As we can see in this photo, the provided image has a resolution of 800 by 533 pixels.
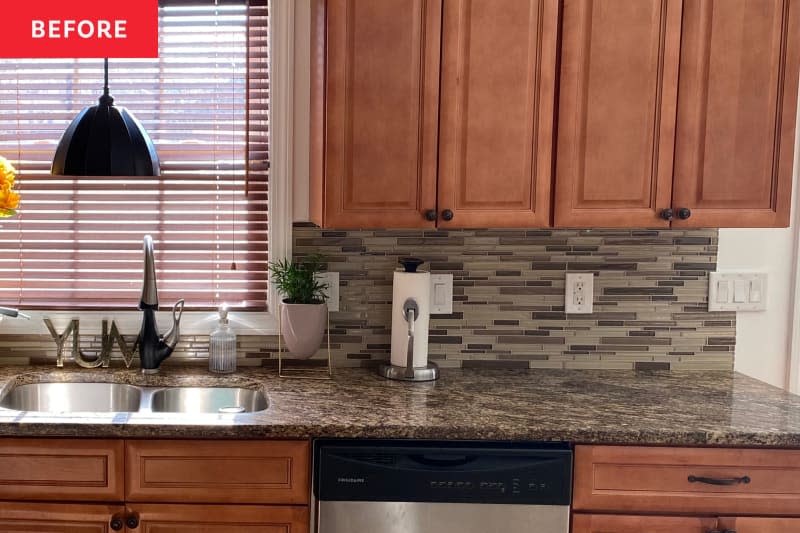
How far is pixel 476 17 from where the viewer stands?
1.87m

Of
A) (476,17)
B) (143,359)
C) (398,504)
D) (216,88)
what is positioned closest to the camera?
(398,504)

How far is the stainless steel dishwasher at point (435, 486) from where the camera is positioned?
5.35 feet

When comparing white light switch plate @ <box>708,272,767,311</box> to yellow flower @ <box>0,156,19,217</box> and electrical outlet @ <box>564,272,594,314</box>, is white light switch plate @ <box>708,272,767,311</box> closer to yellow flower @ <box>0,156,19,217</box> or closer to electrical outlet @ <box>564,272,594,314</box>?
electrical outlet @ <box>564,272,594,314</box>

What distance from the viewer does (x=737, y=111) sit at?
1.89 metres

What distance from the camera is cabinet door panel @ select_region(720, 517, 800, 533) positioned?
5.45ft

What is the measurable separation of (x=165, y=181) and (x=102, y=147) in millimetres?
540

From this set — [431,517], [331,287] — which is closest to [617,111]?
[331,287]

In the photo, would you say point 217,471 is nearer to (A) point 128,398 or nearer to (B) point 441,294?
(A) point 128,398

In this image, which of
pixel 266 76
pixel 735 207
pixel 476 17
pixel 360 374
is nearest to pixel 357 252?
pixel 360 374

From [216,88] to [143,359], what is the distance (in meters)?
0.92

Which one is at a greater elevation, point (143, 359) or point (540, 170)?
point (540, 170)

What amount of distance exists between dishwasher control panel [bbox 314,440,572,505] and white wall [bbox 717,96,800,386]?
1027mm

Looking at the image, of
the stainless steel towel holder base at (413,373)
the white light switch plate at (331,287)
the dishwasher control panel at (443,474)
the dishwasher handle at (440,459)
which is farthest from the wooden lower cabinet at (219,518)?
the white light switch plate at (331,287)

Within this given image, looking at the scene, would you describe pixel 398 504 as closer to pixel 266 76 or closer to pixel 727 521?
pixel 727 521
